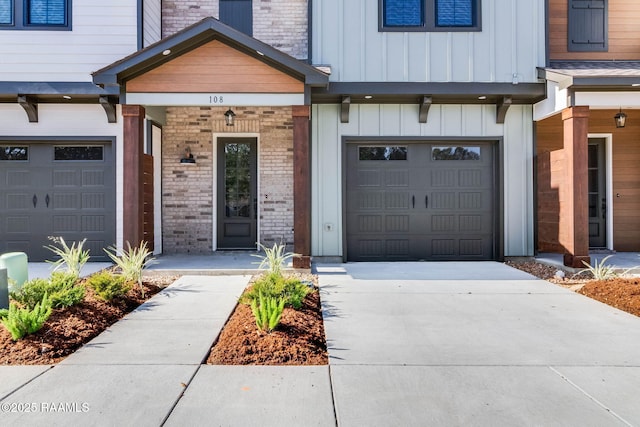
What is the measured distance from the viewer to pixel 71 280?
192 inches

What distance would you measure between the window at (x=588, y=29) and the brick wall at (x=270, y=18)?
545 centimetres

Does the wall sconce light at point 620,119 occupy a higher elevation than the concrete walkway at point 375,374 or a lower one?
higher

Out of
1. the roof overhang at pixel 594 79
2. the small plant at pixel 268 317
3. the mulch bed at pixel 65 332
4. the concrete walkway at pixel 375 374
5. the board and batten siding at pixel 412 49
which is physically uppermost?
the board and batten siding at pixel 412 49

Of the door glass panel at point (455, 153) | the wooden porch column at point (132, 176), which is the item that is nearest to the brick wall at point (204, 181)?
the wooden porch column at point (132, 176)

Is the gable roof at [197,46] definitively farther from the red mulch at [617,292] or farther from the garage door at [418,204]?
the red mulch at [617,292]

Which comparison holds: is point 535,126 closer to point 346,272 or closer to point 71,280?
point 346,272

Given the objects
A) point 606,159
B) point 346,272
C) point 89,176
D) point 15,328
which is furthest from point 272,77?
point 606,159

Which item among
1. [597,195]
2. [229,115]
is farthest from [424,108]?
[597,195]

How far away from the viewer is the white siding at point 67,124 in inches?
316

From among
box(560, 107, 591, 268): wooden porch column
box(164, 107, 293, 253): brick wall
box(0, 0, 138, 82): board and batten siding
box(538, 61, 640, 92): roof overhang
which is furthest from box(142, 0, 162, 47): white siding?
box(560, 107, 591, 268): wooden porch column

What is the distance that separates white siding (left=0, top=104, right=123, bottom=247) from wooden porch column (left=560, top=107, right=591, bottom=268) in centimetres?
789

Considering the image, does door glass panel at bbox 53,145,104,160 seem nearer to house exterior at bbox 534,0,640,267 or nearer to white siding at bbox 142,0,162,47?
white siding at bbox 142,0,162,47

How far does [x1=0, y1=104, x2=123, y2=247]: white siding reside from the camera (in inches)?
316

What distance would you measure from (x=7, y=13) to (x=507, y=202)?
9857 millimetres
